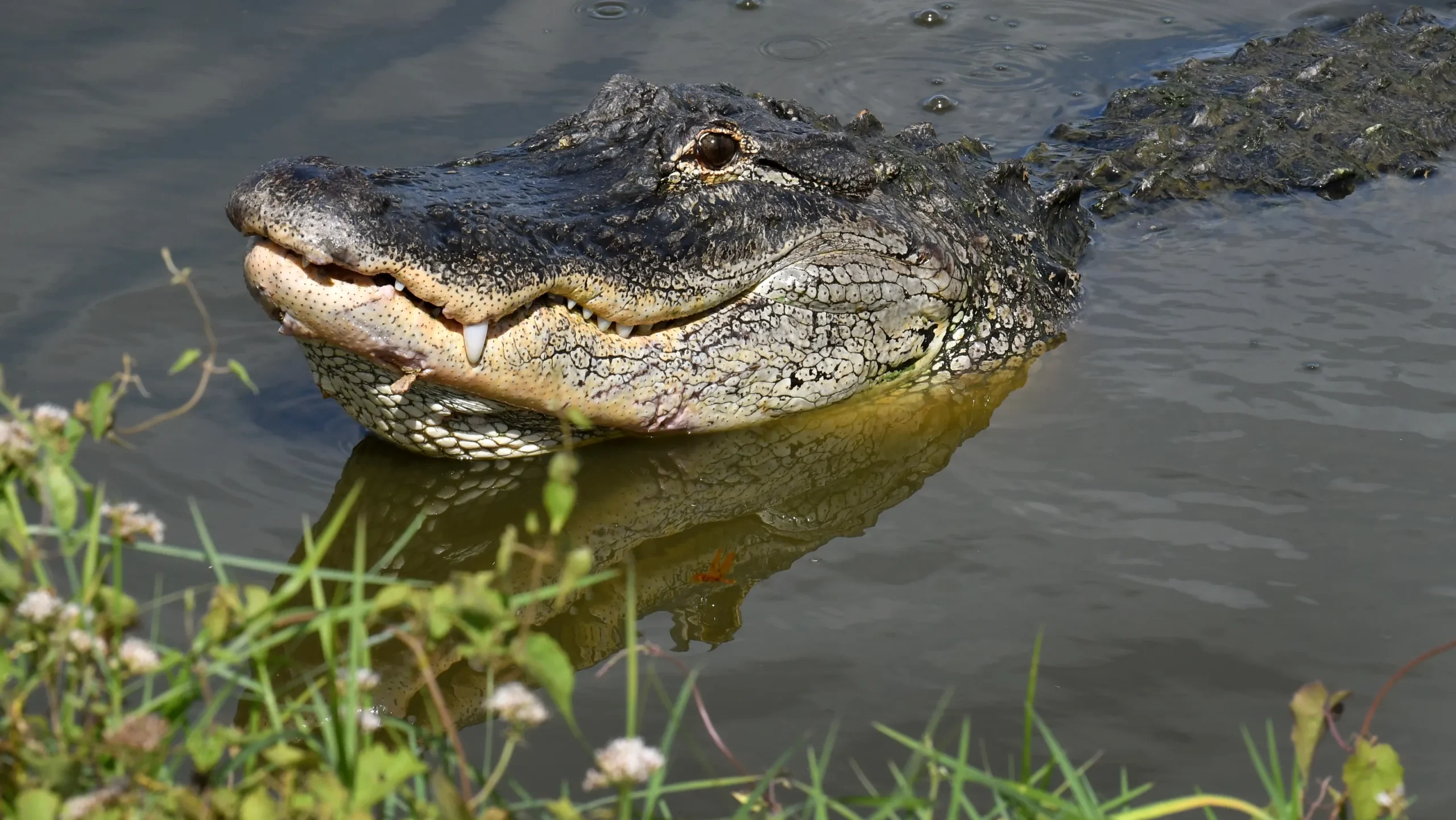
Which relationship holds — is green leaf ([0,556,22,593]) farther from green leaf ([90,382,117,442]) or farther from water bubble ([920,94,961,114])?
water bubble ([920,94,961,114])

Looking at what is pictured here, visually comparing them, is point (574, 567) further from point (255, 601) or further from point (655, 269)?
point (655, 269)

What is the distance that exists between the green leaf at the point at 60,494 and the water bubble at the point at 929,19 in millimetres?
6806

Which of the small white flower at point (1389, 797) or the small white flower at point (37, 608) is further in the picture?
the small white flower at point (1389, 797)

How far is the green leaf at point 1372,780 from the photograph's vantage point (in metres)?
2.03

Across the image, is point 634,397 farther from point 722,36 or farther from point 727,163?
point 722,36

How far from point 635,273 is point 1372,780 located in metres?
2.33

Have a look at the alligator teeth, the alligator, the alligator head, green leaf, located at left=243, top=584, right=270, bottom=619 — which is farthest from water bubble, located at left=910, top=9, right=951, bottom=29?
green leaf, located at left=243, top=584, right=270, bottom=619

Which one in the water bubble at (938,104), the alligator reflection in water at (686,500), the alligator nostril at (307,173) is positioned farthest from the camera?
the water bubble at (938,104)

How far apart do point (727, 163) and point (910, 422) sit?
44.5 inches

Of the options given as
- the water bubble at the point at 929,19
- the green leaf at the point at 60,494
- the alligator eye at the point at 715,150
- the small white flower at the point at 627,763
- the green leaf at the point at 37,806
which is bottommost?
the green leaf at the point at 37,806

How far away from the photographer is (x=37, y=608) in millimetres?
1845

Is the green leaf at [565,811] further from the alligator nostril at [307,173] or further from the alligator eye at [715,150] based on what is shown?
the alligator eye at [715,150]

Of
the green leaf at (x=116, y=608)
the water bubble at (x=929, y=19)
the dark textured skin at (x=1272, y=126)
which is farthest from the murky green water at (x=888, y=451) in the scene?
the green leaf at (x=116, y=608)

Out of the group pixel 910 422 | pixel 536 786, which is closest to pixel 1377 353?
pixel 910 422
